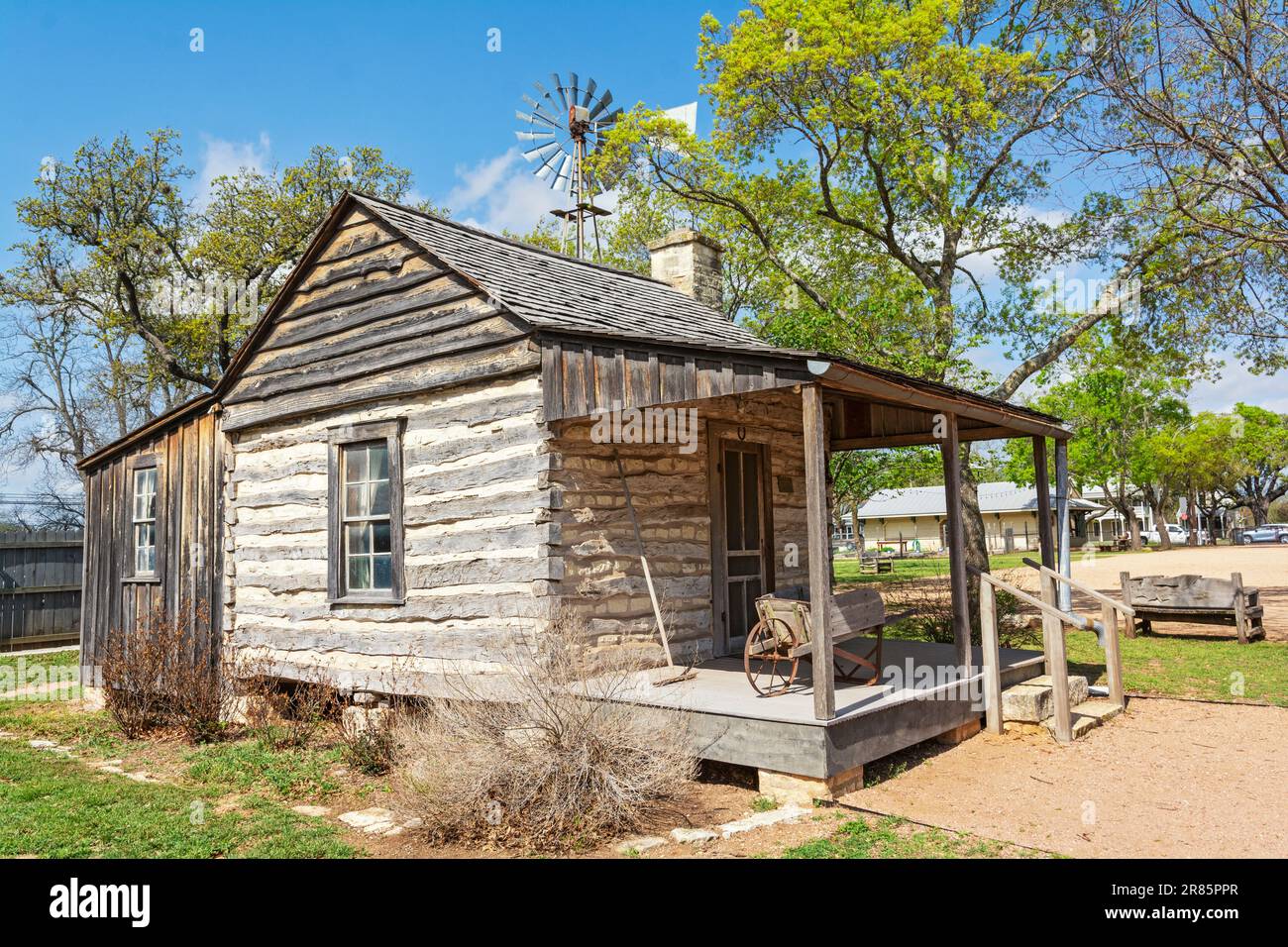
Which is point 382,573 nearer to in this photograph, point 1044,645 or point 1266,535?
point 1044,645

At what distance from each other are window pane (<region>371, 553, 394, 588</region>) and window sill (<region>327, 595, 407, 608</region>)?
0.48 ft

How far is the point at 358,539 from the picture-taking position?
30.0 ft

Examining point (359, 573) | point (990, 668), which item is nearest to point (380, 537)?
point (359, 573)

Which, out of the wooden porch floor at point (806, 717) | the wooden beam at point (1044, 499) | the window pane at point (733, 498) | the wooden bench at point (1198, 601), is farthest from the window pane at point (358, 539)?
the wooden bench at point (1198, 601)

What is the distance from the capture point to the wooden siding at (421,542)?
25.2 feet

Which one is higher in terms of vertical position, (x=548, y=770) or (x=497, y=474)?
(x=497, y=474)

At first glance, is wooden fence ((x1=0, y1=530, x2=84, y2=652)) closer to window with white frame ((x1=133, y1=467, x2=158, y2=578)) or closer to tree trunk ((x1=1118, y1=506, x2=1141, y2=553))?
window with white frame ((x1=133, y1=467, x2=158, y2=578))

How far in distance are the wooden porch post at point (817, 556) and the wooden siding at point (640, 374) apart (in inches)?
10.5

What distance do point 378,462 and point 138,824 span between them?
13.1ft

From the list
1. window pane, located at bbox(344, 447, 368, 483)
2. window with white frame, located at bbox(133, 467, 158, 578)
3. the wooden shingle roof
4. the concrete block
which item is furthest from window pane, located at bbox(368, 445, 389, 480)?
the concrete block

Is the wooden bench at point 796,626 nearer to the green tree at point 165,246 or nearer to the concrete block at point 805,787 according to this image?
the concrete block at point 805,787

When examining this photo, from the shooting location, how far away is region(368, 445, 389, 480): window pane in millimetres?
9039

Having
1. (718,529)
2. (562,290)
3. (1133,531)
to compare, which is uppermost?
(562,290)
